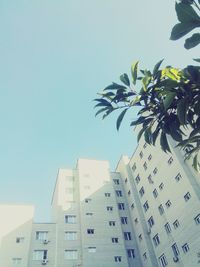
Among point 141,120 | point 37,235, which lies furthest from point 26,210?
point 141,120

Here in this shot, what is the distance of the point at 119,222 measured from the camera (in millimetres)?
36688

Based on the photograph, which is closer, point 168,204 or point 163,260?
point 163,260

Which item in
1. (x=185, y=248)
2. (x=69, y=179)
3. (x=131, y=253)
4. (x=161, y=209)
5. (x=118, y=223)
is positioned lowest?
(x=185, y=248)

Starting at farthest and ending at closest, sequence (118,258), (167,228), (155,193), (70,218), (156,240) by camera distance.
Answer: (70,218)
(155,193)
(118,258)
(156,240)
(167,228)

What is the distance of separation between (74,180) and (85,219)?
755 centimetres

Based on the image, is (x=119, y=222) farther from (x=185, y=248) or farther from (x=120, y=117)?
(x=120, y=117)

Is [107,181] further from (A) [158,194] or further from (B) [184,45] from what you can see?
(B) [184,45]

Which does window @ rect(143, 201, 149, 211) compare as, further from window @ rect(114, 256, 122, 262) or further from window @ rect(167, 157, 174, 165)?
window @ rect(167, 157, 174, 165)

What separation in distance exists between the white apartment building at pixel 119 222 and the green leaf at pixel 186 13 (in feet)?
83.3

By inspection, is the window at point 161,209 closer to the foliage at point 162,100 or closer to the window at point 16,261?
the window at point 16,261

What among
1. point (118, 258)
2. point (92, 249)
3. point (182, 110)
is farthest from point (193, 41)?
point (118, 258)

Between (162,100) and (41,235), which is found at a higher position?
(41,235)

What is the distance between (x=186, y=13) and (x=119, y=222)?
37.0 meters

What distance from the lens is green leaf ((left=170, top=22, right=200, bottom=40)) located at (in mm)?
2422
